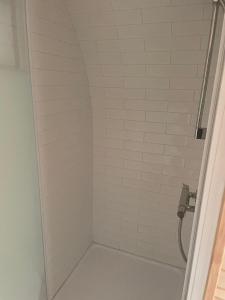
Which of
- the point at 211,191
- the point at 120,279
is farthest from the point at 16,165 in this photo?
the point at 120,279

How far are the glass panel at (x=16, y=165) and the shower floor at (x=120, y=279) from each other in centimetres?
47

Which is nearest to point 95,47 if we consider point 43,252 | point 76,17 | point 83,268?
point 76,17

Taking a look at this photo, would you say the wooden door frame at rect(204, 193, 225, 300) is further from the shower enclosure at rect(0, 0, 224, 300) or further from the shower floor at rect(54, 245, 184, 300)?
the shower floor at rect(54, 245, 184, 300)

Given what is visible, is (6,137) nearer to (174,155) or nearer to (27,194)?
(27,194)

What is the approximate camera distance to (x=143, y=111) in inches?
71.2

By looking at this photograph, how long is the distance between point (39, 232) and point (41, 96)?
0.84 m

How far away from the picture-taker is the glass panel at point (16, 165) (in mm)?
1125

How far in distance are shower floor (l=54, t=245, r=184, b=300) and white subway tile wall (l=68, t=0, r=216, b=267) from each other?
0.33 ft

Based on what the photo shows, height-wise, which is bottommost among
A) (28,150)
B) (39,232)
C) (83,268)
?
(83,268)

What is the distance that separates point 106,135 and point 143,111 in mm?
363

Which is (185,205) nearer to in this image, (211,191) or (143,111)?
(211,191)

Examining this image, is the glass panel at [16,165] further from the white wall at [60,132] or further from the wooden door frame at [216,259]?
the wooden door frame at [216,259]

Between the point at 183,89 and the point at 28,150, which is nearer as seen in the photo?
the point at 28,150

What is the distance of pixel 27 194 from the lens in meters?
1.37
